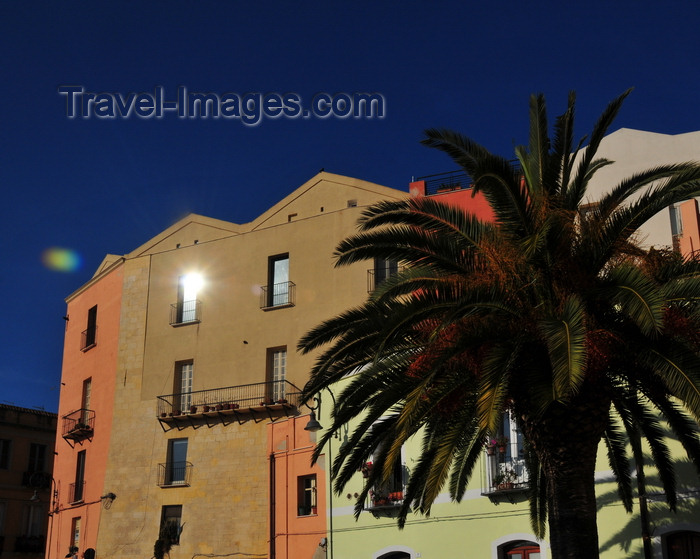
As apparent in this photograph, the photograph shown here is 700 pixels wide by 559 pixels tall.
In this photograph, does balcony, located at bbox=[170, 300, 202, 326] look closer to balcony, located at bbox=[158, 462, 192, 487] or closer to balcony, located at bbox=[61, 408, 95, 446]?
balcony, located at bbox=[158, 462, 192, 487]

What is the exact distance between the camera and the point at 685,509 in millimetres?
21656

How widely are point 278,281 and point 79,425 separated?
11478 millimetres

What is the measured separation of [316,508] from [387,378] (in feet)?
52.1

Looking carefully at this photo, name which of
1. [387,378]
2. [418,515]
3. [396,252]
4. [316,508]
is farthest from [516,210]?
[316,508]

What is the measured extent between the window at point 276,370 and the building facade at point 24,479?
66.5 ft

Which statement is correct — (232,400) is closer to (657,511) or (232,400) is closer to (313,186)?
(313,186)

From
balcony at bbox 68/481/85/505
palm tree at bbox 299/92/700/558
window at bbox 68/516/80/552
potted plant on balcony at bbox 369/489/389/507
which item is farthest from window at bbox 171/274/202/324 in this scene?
palm tree at bbox 299/92/700/558

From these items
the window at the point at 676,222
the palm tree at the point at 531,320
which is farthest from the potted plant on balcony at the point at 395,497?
the window at the point at 676,222

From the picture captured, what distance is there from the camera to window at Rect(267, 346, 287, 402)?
126 feet

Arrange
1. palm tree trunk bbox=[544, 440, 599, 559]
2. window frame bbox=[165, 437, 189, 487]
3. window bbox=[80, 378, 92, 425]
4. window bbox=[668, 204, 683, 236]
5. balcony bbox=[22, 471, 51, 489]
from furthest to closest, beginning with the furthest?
balcony bbox=[22, 471, 51, 489]
window bbox=[80, 378, 92, 425]
window frame bbox=[165, 437, 189, 487]
window bbox=[668, 204, 683, 236]
palm tree trunk bbox=[544, 440, 599, 559]

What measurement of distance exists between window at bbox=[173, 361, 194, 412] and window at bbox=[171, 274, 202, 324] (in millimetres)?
1909

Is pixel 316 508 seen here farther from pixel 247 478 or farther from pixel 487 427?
pixel 487 427

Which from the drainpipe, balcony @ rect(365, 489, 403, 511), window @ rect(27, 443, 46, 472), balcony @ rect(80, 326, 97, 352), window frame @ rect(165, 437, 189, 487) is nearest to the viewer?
balcony @ rect(365, 489, 403, 511)

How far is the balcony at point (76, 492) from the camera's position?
142 ft
